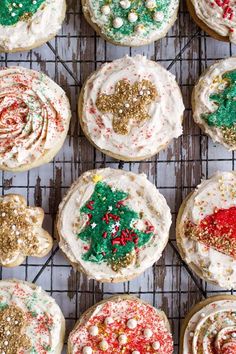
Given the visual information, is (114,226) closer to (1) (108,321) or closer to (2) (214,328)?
(1) (108,321)

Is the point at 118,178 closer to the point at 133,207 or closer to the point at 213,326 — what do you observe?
the point at 133,207

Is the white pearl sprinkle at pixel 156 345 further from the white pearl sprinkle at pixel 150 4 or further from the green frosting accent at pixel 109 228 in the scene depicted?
the white pearl sprinkle at pixel 150 4

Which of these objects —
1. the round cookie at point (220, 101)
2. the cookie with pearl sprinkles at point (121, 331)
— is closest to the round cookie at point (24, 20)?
the round cookie at point (220, 101)

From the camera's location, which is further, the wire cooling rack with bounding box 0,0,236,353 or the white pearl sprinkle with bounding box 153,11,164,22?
the wire cooling rack with bounding box 0,0,236,353

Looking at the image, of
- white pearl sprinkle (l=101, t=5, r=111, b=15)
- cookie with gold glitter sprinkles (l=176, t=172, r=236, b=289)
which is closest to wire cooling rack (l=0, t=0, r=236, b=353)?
cookie with gold glitter sprinkles (l=176, t=172, r=236, b=289)

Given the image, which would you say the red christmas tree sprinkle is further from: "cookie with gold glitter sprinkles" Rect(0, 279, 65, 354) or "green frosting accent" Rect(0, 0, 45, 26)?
"green frosting accent" Rect(0, 0, 45, 26)

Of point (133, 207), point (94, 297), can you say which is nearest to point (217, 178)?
point (133, 207)
